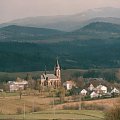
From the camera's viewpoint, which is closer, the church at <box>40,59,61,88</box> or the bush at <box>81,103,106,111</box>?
the bush at <box>81,103,106,111</box>

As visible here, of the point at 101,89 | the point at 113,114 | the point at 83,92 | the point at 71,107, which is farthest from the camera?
the point at 101,89

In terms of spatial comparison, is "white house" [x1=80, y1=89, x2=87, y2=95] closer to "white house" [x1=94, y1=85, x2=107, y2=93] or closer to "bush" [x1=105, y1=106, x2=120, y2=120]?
"white house" [x1=94, y1=85, x2=107, y2=93]

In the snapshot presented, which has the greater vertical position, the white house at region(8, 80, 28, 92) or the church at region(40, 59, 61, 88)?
the church at region(40, 59, 61, 88)

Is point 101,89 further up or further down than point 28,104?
further up

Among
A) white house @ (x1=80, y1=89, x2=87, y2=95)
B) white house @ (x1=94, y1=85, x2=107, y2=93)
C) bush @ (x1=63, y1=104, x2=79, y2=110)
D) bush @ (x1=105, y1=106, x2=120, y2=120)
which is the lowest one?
bush @ (x1=63, y1=104, x2=79, y2=110)

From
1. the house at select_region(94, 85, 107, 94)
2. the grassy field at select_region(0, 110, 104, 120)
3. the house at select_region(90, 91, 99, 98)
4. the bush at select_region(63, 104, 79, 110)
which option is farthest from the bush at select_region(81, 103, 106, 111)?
the house at select_region(94, 85, 107, 94)

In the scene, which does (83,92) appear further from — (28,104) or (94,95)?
(28,104)

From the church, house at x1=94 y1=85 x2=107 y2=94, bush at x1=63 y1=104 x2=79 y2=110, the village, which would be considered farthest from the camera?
the church

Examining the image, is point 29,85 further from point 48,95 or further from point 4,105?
point 4,105

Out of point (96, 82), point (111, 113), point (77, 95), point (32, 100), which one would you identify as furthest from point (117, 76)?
point (111, 113)

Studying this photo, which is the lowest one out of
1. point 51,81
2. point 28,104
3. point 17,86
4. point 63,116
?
point 63,116

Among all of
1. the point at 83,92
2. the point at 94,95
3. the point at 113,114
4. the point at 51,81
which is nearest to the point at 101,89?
the point at 83,92

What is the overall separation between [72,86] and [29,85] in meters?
9.18

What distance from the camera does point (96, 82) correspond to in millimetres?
128250
